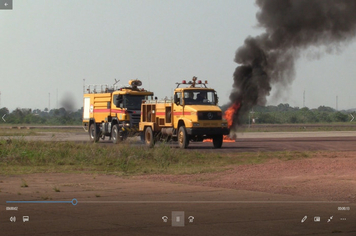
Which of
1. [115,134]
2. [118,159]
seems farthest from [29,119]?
[118,159]

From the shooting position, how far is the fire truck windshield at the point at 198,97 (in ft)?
106

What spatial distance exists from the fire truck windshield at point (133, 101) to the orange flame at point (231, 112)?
5821 millimetres

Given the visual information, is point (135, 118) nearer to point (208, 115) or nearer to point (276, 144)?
point (208, 115)

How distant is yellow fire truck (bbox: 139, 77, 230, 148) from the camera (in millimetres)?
31578

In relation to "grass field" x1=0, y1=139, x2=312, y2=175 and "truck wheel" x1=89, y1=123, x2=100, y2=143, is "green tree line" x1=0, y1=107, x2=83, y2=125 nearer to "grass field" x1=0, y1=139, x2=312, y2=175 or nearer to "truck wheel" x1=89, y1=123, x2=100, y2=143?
"truck wheel" x1=89, y1=123, x2=100, y2=143

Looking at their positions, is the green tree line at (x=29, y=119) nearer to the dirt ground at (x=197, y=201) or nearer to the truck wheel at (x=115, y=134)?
the truck wheel at (x=115, y=134)

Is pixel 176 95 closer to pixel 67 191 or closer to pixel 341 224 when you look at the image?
pixel 67 191

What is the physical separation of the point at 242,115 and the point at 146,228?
95.6 ft

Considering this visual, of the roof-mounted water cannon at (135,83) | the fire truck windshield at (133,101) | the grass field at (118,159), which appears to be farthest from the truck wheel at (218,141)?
the roof-mounted water cannon at (135,83)

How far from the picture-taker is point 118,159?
2438cm

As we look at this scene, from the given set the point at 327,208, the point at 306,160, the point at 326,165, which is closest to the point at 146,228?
the point at 327,208

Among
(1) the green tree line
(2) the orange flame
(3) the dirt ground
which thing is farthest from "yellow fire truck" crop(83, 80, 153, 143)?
(1) the green tree line

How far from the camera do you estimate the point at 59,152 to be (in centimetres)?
2619

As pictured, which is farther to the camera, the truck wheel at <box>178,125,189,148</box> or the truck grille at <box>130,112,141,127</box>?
the truck grille at <box>130,112,141,127</box>
